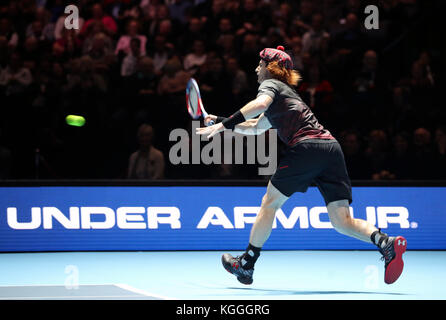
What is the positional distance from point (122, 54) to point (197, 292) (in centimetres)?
644

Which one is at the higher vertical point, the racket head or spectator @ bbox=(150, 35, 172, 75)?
spectator @ bbox=(150, 35, 172, 75)

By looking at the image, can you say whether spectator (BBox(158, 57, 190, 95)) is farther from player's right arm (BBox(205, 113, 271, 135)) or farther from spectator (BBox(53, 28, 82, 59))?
player's right arm (BBox(205, 113, 271, 135))

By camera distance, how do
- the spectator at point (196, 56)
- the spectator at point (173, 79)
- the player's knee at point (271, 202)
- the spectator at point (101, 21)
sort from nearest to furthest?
the player's knee at point (271, 202)
the spectator at point (173, 79)
the spectator at point (196, 56)
the spectator at point (101, 21)

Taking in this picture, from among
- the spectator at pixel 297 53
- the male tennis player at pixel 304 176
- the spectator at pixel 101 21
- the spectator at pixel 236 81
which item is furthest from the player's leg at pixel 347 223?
the spectator at pixel 101 21

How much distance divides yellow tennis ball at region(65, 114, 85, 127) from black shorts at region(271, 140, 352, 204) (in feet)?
14.6

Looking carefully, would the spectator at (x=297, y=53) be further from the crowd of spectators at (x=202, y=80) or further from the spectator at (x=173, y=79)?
the spectator at (x=173, y=79)

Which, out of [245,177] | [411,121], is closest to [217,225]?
[245,177]

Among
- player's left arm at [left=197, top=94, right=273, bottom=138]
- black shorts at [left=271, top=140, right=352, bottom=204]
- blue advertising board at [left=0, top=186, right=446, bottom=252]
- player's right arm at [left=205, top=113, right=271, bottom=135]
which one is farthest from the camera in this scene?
blue advertising board at [left=0, top=186, right=446, bottom=252]

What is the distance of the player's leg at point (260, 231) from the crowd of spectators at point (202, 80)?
3.09 metres

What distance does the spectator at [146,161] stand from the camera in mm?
9242

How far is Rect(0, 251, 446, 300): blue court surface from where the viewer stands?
5859 mm

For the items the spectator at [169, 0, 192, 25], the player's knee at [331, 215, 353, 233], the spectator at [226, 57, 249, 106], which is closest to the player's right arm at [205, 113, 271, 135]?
the player's knee at [331, 215, 353, 233]

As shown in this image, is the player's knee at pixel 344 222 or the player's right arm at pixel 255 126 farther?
the player's right arm at pixel 255 126

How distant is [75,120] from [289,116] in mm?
4486
